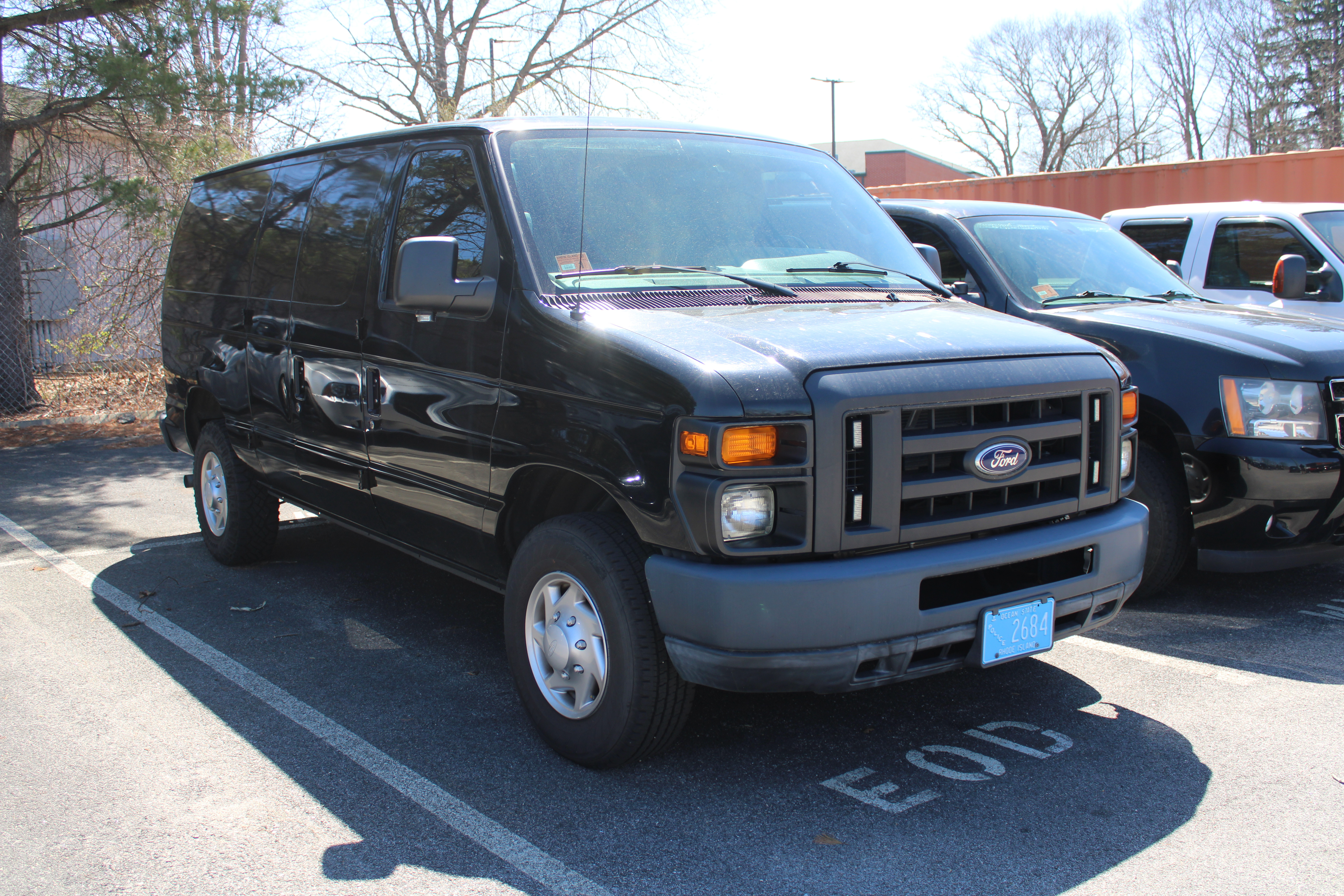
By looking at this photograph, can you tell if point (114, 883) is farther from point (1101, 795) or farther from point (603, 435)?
point (1101, 795)

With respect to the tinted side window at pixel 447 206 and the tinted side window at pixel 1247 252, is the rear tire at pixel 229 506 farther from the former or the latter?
the tinted side window at pixel 1247 252

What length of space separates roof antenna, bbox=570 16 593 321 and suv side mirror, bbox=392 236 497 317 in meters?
0.30

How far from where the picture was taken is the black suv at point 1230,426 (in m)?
4.79

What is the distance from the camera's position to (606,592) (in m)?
3.23

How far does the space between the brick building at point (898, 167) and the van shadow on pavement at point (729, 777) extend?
6060cm

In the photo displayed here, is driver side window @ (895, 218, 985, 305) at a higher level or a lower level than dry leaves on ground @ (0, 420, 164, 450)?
higher

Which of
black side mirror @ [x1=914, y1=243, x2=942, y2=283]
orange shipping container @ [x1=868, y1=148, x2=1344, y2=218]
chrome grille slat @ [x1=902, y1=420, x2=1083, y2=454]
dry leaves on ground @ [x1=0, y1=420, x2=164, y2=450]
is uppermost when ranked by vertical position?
orange shipping container @ [x1=868, y1=148, x2=1344, y2=218]

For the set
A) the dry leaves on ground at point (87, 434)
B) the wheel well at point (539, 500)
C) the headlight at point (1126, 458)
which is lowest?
the dry leaves on ground at point (87, 434)

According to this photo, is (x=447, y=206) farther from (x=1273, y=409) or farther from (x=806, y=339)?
(x=1273, y=409)

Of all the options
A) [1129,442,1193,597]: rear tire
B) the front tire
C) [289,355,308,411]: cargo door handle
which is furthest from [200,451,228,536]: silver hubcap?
[1129,442,1193,597]: rear tire

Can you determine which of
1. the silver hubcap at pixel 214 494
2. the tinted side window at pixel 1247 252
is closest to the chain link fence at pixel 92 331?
the silver hubcap at pixel 214 494

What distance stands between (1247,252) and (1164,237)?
58 centimetres

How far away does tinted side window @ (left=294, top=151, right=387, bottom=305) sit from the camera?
178 inches

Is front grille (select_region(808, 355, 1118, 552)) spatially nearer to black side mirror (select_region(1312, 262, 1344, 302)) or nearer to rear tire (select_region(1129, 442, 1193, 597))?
rear tire (select_region(1129, 442, 1193, 597))
